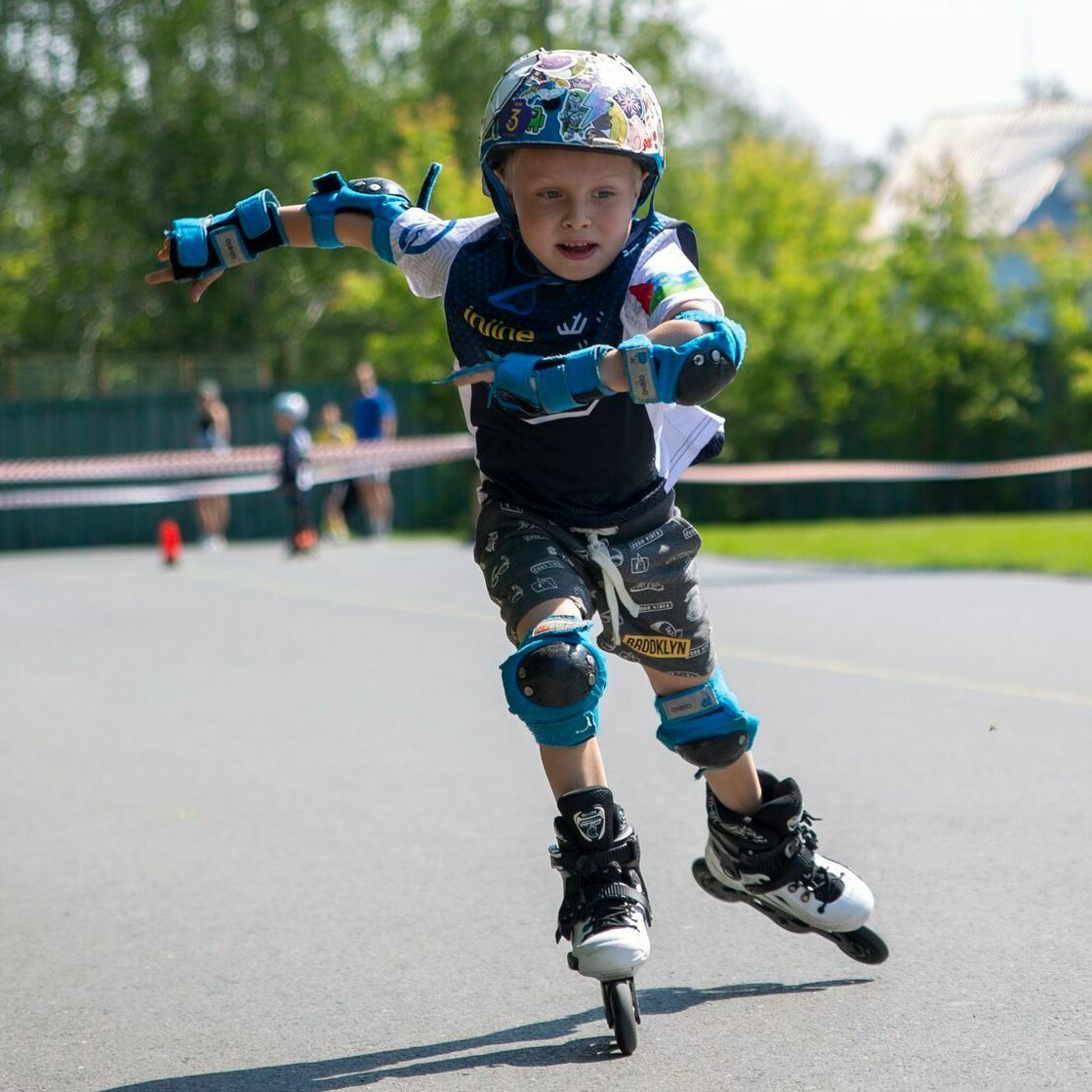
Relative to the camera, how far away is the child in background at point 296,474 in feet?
64.1

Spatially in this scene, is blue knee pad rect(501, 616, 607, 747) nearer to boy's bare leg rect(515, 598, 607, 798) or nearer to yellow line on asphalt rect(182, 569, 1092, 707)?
boy's bare leg rect(515, 598, 607, 798)

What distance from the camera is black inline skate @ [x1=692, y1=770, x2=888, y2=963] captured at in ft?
13.4

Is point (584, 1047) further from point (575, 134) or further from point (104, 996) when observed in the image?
point (575, 134)

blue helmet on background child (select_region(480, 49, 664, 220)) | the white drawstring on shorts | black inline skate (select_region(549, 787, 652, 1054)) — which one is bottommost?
black inline skate (select_region(549, 787, 652, 1054))

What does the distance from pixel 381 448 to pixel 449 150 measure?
→ 35.2ft

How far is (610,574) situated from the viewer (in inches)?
156

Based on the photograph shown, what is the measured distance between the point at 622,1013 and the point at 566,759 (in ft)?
1.66

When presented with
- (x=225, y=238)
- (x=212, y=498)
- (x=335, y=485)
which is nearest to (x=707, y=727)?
(x=225, y=238)

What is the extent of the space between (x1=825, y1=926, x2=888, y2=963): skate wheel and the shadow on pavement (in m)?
0.41

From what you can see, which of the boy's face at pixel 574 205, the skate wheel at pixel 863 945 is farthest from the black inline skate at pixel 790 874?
the boy's face at pixel 574 205

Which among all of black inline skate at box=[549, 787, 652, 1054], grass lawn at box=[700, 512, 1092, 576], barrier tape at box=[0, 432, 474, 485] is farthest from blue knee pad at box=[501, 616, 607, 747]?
barrier tape at box=[0, 432, 474, 485]

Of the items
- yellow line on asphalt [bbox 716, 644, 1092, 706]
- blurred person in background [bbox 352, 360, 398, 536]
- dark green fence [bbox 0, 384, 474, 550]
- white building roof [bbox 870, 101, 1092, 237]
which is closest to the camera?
yellow line on asphalt [bbox 716, 644, 1092, 706]

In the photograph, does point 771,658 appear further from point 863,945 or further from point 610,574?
point 610,574

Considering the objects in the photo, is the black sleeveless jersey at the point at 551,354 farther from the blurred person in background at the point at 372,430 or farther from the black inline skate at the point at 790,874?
the blurred person in background at the point at 372,430
